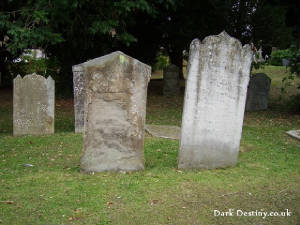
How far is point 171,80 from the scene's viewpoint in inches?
627

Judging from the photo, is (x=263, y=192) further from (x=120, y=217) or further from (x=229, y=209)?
(x=120, y=217)

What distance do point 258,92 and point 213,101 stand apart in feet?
24.0

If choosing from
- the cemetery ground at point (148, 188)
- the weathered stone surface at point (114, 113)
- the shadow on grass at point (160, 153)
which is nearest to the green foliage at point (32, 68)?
the cemetery ground at point (148, 188)

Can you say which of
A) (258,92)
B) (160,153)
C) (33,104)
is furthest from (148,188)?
(258,92)

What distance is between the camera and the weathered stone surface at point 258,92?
1253 cm

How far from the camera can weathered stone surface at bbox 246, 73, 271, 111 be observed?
41.1ft

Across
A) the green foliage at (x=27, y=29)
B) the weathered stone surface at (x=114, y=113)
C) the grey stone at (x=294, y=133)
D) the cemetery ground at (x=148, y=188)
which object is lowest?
the cemetery ground at (x=148, y=188)

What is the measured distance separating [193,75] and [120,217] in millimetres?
2561

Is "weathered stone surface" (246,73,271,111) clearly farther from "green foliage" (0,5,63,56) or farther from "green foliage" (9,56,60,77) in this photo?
"green foliage" (9,56,60,77)

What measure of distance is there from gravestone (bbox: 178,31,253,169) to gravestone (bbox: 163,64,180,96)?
9.80 meters

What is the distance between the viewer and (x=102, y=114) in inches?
228

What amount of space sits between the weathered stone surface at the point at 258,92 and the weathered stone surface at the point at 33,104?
700 centimetres

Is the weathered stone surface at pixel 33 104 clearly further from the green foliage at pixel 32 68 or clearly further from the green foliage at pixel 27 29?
the green foliage at pixel 32 68

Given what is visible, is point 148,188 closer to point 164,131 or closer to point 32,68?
point 164,131
